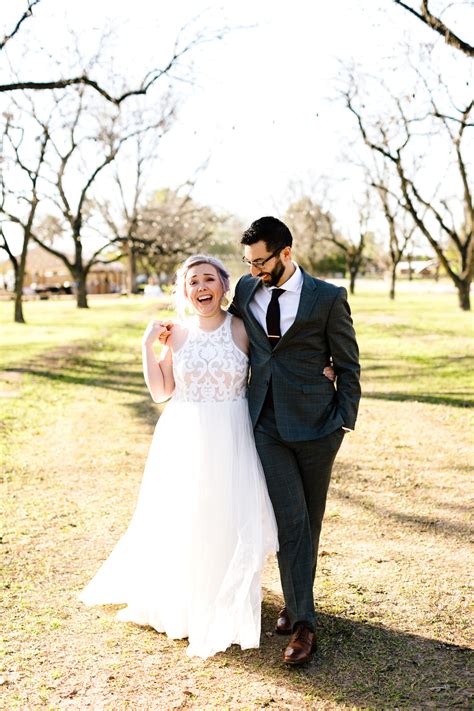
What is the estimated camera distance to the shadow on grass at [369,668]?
Result: 3.58 meters

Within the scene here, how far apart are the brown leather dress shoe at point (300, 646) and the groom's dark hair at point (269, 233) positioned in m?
1.87

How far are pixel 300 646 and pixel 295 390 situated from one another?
1.23 m

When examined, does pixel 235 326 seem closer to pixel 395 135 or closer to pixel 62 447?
pixel 62 447

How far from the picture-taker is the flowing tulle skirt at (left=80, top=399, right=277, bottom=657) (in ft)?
13.2

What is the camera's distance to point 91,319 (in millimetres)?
34875

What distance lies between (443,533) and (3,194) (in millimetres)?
31555

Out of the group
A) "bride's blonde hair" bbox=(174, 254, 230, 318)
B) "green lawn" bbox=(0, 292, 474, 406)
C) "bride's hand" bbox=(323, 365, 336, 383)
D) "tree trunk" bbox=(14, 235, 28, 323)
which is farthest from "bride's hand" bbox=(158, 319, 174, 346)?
"tree trunk" bbox=(14, 235, 28, 323)

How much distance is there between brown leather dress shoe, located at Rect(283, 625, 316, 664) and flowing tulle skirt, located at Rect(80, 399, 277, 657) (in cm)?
19

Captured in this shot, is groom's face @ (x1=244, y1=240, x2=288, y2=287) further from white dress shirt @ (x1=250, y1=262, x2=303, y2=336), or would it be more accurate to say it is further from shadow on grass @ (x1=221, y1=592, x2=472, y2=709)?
shadow on grass @ (x1=221, y1=592, x2=472, y2=709)

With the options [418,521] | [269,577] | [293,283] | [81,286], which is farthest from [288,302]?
[81,286]

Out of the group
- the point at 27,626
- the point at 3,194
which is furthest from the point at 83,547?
the point at 3,194

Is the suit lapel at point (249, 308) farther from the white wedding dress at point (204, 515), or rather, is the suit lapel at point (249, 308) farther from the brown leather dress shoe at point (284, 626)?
the brown leather dress shoe at point (284, 626)

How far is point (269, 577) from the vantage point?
5.17 metres

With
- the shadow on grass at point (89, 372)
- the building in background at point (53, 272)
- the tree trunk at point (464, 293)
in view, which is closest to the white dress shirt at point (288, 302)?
the shadow on grass at point (89, 372)
